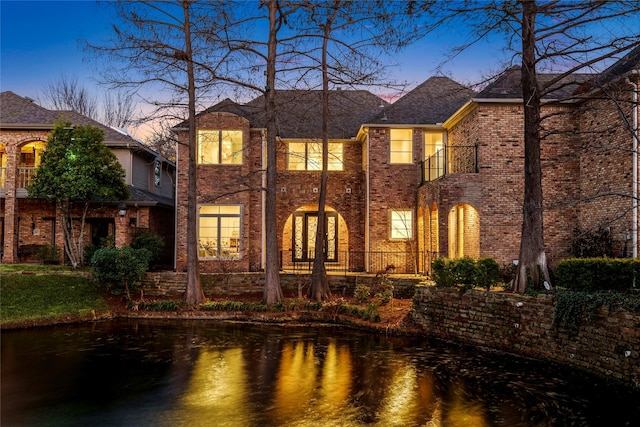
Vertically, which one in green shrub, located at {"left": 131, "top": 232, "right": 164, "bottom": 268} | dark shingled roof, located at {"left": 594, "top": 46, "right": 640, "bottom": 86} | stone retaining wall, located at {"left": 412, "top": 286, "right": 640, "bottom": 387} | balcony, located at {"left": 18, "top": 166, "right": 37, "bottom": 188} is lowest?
stone retaining wall, located at {"left": 412, "top": 286, "right": 640, "bottom": 387}

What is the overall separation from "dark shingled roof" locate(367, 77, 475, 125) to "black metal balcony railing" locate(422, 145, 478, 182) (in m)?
1.63

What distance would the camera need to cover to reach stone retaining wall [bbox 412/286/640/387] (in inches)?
339

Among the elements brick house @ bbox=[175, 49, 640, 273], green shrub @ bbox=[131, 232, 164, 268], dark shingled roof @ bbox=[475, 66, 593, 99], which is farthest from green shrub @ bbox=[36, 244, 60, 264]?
dark shingled roof @ bbox=[475, 66, 593, 99]

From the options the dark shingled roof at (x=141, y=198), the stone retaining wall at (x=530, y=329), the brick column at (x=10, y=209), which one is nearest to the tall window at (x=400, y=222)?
the stone retaining wall at (x=530, y=329)

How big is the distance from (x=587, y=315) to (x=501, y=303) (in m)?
2.15

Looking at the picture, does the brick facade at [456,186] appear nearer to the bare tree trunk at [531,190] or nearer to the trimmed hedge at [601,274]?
the bare tree trunk at [531,190]

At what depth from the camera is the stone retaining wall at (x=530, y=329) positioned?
8602 mm

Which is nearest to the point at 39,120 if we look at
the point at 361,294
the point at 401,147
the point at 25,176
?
the point at 25,176

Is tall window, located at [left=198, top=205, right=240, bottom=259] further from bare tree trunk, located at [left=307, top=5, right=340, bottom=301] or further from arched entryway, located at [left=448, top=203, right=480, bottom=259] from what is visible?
arched entryway, located at [left=448, top=203, right=480, bottom=259]

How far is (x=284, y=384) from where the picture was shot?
9.38 meters

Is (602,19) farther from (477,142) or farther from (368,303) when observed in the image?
(368,303)

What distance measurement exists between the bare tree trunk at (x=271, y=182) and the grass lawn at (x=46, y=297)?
17.2 ft

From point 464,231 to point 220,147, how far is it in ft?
33.3

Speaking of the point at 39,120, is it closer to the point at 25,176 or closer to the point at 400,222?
the point at 25,176
